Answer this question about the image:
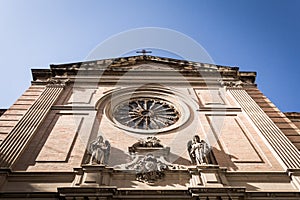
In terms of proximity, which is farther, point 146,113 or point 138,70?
point 138,70

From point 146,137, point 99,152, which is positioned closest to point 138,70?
point 146,137

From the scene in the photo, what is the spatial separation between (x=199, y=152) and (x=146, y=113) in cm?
505

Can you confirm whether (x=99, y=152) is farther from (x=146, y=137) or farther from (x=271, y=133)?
(x=271, y=133)

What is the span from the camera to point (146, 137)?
1249 centimetres

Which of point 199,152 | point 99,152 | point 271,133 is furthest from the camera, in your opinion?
point 271,133

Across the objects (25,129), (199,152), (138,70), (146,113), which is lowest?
(199,152)

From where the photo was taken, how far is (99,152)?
10.4 m

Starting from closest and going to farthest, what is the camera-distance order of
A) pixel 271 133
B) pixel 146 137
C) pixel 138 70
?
pixel 271 133 → pixel 146 137 → pixel 138 70

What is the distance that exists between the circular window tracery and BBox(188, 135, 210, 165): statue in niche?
318 centimetres

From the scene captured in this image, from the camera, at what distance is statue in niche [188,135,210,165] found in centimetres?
1035

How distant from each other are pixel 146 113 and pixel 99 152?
16.7 feet

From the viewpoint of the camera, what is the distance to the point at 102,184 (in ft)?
30.2

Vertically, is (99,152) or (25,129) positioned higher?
(25,129)

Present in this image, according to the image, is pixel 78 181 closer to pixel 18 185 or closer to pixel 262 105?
pixel 18 185
